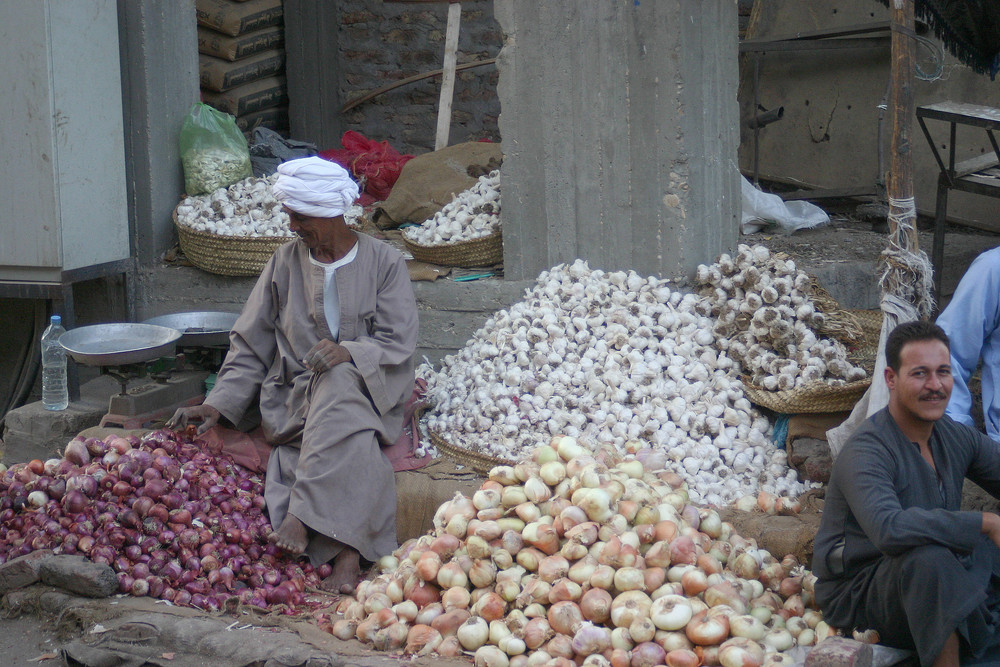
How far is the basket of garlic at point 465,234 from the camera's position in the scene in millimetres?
4988

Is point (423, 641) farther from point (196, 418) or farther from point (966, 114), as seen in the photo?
point (966, 114)

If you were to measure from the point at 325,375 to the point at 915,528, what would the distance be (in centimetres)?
217

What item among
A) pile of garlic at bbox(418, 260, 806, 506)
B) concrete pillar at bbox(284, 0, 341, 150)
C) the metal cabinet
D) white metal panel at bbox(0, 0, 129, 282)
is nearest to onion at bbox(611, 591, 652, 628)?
pile of garlic at bbox(418, 260, 806, 506)

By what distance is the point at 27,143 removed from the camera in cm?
490

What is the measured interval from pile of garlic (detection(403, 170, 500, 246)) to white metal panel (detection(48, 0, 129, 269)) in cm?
160

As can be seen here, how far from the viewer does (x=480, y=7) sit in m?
7.08

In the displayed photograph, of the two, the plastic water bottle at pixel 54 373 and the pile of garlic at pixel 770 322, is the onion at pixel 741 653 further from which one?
the plastic water bottle at pixel 54 373

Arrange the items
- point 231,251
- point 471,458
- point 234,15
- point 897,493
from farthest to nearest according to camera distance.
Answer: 1. point 234,15
2. point 231,251
3. point 471,458
4. point 897,493

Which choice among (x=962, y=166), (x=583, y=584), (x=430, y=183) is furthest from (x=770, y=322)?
(x=430, y=183)

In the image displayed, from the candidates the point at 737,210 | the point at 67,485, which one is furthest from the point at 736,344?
the point at 67,485

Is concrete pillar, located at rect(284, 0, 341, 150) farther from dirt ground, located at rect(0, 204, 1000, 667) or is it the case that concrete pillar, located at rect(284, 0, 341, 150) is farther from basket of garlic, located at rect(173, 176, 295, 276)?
dirt ground, located at rect(0, 204, 1000, 667)

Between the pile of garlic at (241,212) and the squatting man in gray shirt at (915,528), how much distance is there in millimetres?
3359

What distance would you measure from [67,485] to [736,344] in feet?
Answer: 8.73

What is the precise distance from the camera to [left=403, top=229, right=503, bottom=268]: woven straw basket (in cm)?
497
